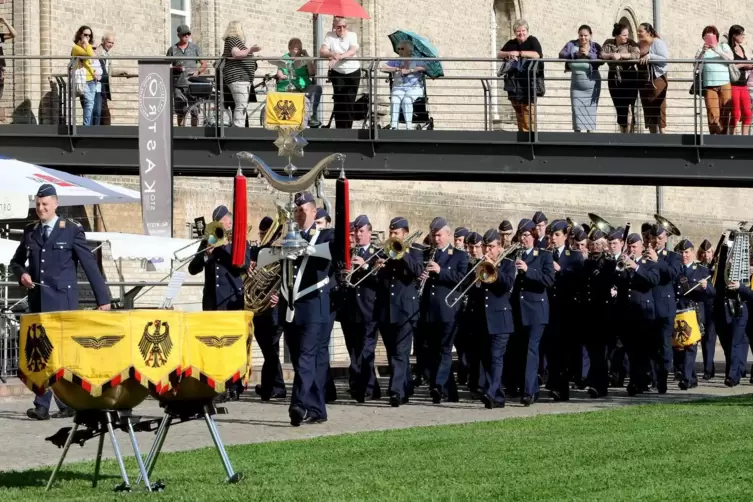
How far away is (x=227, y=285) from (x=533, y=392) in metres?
3.24

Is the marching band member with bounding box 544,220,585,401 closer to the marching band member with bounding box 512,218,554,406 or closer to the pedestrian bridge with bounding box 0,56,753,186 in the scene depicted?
the marching band member with bounding box 512,218,554,406

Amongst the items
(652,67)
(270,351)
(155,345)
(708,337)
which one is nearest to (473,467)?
(155,345)

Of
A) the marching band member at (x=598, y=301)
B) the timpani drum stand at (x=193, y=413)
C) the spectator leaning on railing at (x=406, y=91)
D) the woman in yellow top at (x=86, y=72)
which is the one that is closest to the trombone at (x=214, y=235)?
the marching band member at (x=598, y=301)

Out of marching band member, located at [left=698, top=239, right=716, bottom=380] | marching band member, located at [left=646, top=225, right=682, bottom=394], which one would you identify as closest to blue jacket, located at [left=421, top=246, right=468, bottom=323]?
marching band member, located at [left=646, top=225, right=682, bottom=394]

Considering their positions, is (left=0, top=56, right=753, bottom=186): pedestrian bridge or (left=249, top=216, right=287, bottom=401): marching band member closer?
(left=249, top=216, right=287, bottom=401): marching band member

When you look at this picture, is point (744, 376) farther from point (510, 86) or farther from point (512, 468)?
point (512, 468)

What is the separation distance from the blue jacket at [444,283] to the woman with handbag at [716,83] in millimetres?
6263

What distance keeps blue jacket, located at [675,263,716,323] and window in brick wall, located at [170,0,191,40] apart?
10.8 metres

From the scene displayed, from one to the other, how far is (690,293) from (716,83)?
141 inches

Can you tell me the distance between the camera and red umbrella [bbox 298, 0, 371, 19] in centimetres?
2159

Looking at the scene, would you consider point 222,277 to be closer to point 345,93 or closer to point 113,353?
point 345,93

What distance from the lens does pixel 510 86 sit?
22.1m

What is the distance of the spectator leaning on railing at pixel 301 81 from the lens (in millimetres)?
22422

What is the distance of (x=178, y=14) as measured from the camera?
27297mm
